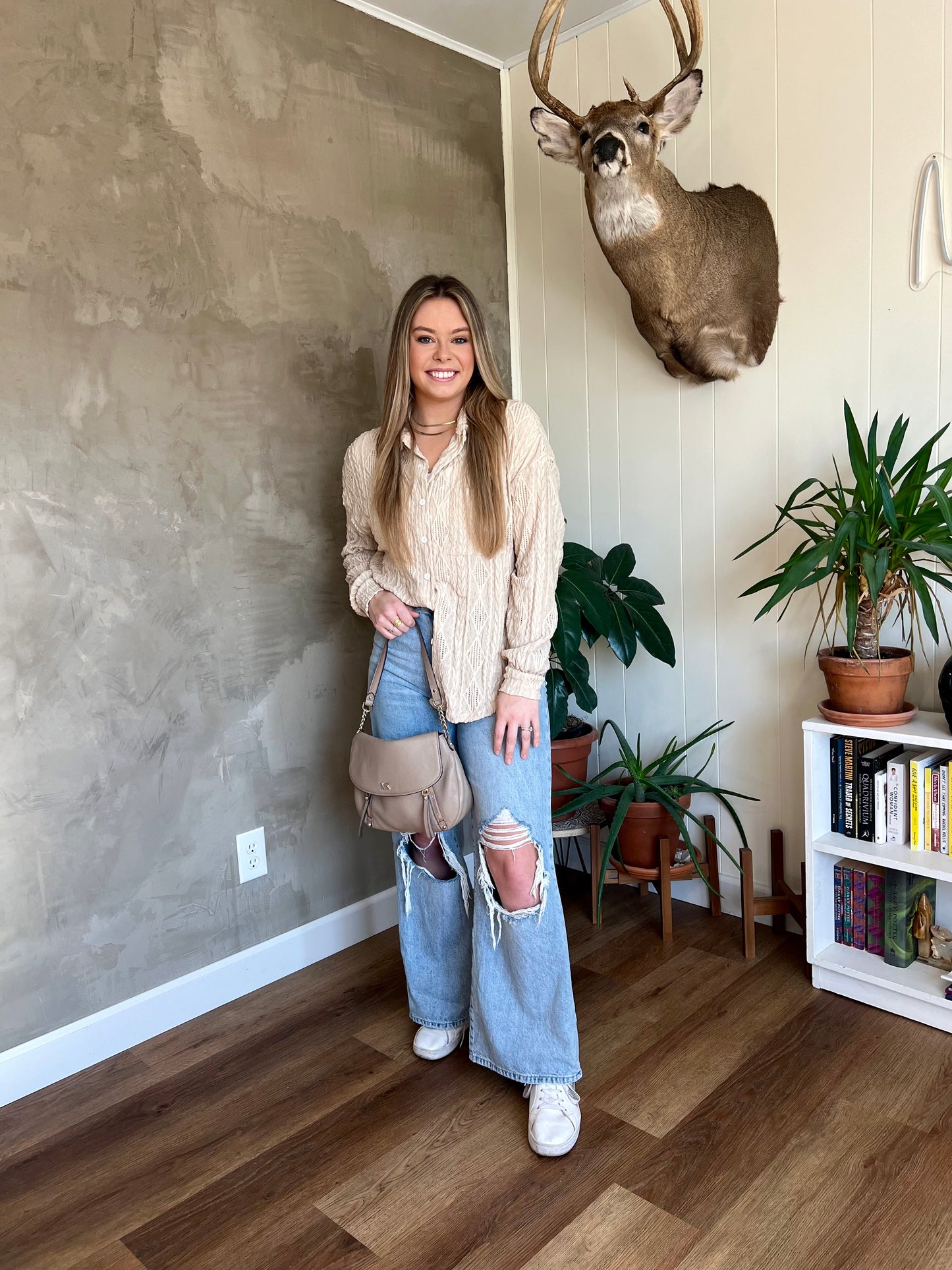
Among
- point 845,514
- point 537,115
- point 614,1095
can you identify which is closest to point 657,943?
point 614,1095

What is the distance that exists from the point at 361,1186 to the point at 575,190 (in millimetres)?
2399

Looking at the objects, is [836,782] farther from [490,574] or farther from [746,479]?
[490,574]

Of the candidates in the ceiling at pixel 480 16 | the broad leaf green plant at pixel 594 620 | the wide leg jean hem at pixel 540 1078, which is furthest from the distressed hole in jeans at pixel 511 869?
the ceiling at pixel 480 16

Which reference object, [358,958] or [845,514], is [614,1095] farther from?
[845,514]

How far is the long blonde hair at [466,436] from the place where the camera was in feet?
5.30

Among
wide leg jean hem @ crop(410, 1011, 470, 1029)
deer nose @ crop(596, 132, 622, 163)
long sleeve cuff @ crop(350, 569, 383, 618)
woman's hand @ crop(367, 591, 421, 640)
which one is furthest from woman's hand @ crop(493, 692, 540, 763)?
deer nose @ crop(596, 132, 622, 163)

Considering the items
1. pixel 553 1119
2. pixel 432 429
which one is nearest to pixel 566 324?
pixel 432 429

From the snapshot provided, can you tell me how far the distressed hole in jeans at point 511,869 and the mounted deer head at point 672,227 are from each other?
3.99 ft

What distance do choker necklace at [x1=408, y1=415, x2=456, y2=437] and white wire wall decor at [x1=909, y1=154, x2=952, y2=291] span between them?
104 centimetres

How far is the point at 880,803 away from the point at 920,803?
77mm

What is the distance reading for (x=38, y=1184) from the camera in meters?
1.60

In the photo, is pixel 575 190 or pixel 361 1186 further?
pixel 575 190

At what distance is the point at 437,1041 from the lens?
1.89 m

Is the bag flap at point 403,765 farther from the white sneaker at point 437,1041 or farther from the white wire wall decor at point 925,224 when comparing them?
the white wire wall decor at point 925,224
